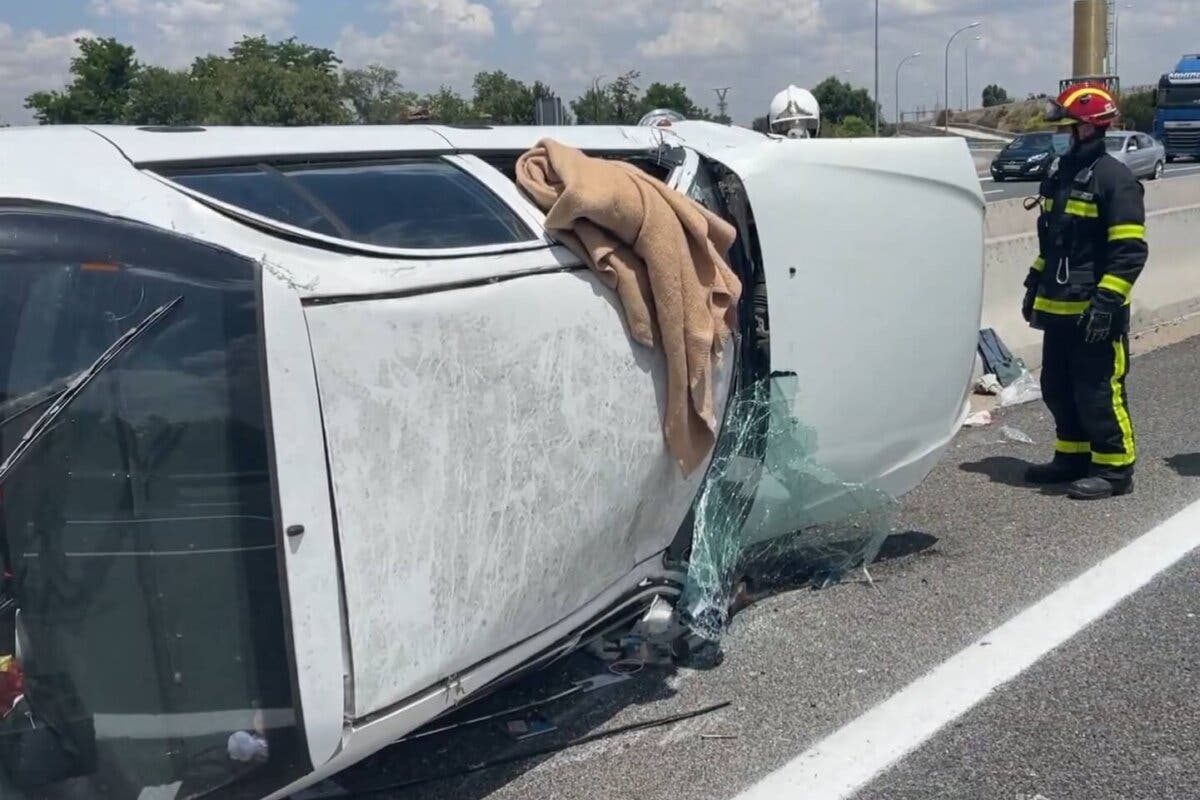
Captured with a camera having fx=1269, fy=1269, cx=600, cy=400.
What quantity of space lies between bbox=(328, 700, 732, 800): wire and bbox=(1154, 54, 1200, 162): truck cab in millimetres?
42948

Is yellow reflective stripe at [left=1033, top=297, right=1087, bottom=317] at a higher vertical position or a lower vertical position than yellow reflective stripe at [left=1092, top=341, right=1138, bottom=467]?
higher

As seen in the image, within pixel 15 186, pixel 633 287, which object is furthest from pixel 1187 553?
pixel 15 186

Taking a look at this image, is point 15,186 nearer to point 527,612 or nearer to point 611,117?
point 527,612

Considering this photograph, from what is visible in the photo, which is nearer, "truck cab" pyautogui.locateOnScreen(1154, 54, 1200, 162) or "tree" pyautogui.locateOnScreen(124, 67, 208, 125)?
"tree" pyautogui.locateOnScreen(124, 67, 208, 125)

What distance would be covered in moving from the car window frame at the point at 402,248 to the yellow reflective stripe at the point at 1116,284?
3.57 metres

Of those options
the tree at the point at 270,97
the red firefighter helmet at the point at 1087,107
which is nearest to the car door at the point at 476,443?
the red firefighter helmet at the point at 1087,107

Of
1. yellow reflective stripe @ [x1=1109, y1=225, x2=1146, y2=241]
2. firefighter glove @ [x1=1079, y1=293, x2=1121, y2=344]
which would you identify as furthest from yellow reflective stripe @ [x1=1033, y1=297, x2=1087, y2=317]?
yellow reflective stripe @ [x1=1109, y1=225, x2=1146, y2=241]

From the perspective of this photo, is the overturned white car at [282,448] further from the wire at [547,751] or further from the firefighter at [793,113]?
the firefighter at [793,113]

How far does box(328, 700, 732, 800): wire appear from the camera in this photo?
3.28 meters

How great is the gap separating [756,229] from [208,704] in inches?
90.4

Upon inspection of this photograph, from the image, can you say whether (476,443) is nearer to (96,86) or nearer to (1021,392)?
(1021,392)

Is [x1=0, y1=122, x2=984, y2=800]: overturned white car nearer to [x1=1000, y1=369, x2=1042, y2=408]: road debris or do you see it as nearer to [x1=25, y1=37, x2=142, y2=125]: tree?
[x1=1000, y1=369, x2=1042, y2=408]: road debris

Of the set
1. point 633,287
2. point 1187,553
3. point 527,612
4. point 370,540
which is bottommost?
point 1187,553

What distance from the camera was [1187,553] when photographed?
5039 millimetres
